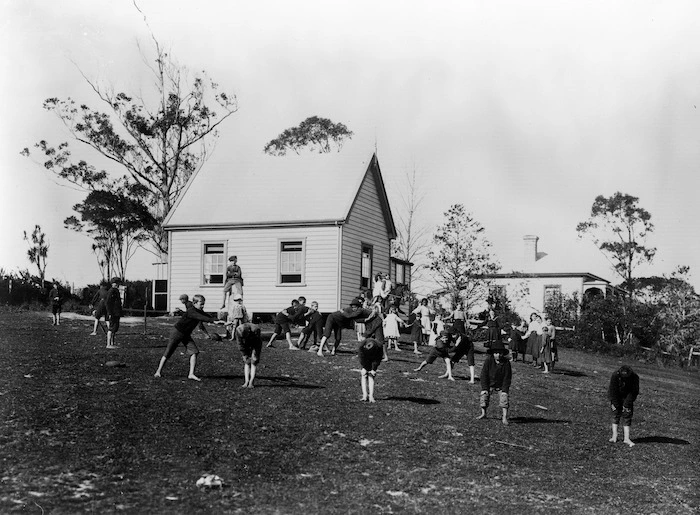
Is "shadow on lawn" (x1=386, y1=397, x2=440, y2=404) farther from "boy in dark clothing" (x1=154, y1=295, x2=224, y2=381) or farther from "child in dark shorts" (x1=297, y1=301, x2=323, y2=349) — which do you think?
"child in dark shorts" (x1=297, y1=301, x2=323, y2=349)

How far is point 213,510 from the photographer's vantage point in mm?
9414

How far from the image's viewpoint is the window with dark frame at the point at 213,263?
32.4 m

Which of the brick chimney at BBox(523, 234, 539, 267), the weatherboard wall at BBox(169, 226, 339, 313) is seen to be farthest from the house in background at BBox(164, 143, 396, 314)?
the brick chimney at BBox(523, 234, 539, 267)

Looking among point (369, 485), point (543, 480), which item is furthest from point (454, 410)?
point (369, 485)

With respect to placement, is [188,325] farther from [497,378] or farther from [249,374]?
[497,378]

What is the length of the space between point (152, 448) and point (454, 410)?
6.73 m

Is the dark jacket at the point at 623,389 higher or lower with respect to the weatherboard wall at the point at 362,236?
lower

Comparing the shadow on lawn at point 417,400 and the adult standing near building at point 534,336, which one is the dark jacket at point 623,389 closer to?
the shadow on lawn at point 417,400

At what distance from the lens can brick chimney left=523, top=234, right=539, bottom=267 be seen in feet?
173

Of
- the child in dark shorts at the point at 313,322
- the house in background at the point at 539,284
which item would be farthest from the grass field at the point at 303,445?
the house in background at the point at 539,284

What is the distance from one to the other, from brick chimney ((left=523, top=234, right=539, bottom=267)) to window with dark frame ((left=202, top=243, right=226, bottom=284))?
84.6 ft

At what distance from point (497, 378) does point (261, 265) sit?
1761 cm

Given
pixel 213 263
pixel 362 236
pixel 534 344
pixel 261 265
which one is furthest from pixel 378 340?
pixel 213 263

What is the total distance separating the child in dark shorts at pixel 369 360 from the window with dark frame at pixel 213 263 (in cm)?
1713
